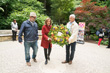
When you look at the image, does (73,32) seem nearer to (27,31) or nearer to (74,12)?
(27,31)

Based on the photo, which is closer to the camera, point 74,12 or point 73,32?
point 73,32

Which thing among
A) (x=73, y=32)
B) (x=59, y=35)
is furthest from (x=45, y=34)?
(x=73, y=32)

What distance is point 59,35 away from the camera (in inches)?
126

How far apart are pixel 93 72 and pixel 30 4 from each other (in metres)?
12.7

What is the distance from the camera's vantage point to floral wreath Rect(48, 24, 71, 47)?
10.4ft

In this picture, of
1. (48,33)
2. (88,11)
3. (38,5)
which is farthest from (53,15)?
(48,33)

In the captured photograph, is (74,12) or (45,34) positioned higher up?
(74,12)

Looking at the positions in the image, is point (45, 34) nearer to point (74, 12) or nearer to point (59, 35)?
point (59, 35)

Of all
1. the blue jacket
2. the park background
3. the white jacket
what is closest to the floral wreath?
the white jacket

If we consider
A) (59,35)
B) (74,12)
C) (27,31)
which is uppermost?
(74,12)

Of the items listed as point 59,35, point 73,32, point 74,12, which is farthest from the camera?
point 74,12

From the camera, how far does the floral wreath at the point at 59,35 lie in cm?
316

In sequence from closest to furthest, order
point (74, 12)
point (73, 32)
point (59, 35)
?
point (59, 35), point (73, 32), point (74, 12)

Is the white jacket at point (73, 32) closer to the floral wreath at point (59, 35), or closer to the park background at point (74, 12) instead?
the floral wreath at point (59, 35)
